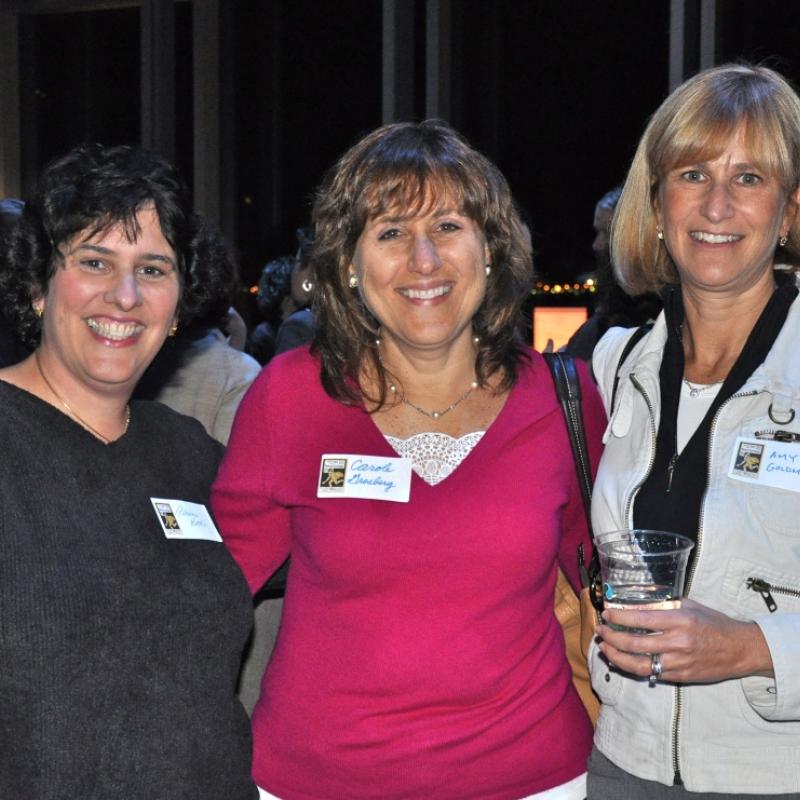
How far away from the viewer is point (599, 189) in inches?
352

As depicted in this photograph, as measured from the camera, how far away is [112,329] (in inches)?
82.4

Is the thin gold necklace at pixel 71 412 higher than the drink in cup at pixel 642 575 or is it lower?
higher

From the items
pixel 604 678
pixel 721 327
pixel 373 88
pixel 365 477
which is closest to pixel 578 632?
pixel 604 678

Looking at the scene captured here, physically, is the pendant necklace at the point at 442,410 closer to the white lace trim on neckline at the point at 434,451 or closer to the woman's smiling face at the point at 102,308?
the white lace trim on neckline at the point at 434,451

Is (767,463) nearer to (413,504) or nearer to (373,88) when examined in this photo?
(413,504)

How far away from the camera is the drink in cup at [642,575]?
177 cm

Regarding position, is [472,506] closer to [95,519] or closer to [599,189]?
[95,519]

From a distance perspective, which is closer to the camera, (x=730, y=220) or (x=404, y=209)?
(x=730, y=220)

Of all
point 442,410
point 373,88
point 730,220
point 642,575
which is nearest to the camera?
point 642,575

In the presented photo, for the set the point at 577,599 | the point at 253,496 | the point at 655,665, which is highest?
the point at 253,496

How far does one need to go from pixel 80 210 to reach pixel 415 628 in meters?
1.02

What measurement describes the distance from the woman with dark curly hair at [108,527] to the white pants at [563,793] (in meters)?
0.08

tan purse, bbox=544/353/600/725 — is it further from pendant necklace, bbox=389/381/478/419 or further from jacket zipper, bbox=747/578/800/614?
jacket zipper, bbox=747/578/800/614

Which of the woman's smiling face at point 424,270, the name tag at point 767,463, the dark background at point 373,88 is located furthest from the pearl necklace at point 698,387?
the dark background at point 373,88
